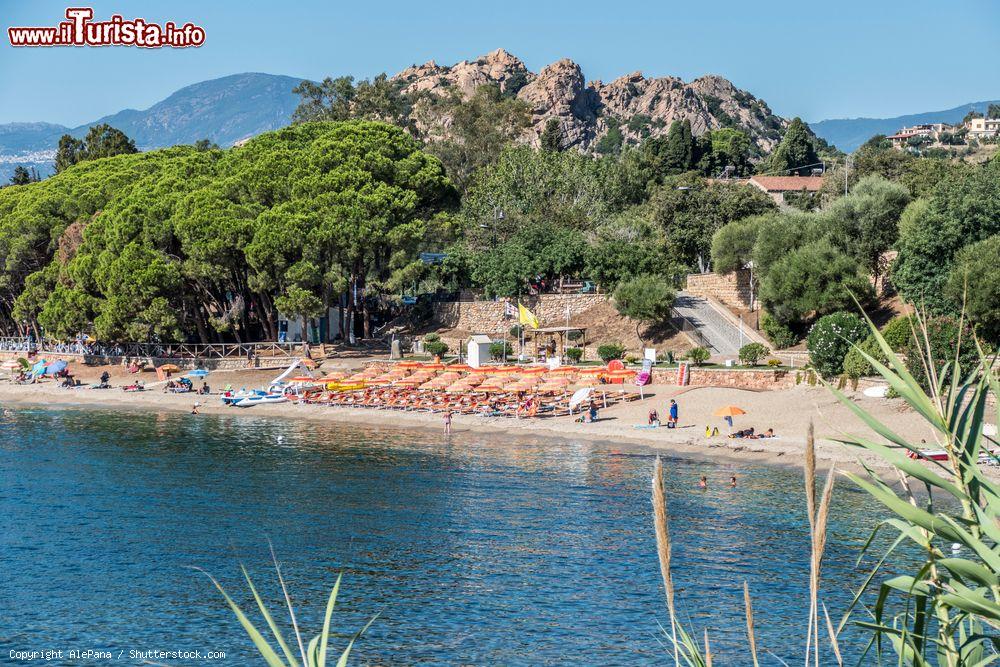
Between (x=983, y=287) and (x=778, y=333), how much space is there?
1291 centimetres

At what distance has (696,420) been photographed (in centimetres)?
4441

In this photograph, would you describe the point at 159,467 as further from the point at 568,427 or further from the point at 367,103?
the point at 367,103

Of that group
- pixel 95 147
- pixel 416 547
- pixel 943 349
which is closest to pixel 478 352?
pixel 943 349

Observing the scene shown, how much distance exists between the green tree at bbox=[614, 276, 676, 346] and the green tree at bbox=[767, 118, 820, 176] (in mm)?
71820

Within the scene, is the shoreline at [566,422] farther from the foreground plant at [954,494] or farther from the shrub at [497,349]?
the foreground plant at [954,494]

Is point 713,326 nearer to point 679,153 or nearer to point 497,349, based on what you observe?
point 497,349

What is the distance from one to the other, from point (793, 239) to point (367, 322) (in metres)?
27.4

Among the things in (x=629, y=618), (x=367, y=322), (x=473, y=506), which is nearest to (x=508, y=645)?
(x=629, y=618)

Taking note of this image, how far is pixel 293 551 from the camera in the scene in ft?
90.1

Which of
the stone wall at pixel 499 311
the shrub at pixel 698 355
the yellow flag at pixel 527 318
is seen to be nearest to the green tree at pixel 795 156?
the stone wall at pixel 499 311

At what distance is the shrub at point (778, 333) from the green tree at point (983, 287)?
10.7m

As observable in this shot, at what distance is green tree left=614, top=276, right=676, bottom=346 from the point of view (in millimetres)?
58469

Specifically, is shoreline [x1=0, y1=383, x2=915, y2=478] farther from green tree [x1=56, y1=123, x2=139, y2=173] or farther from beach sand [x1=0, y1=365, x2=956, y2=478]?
green tree [x1=56, y1=123, x2=139, y2=173]

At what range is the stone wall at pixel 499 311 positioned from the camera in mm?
64562
